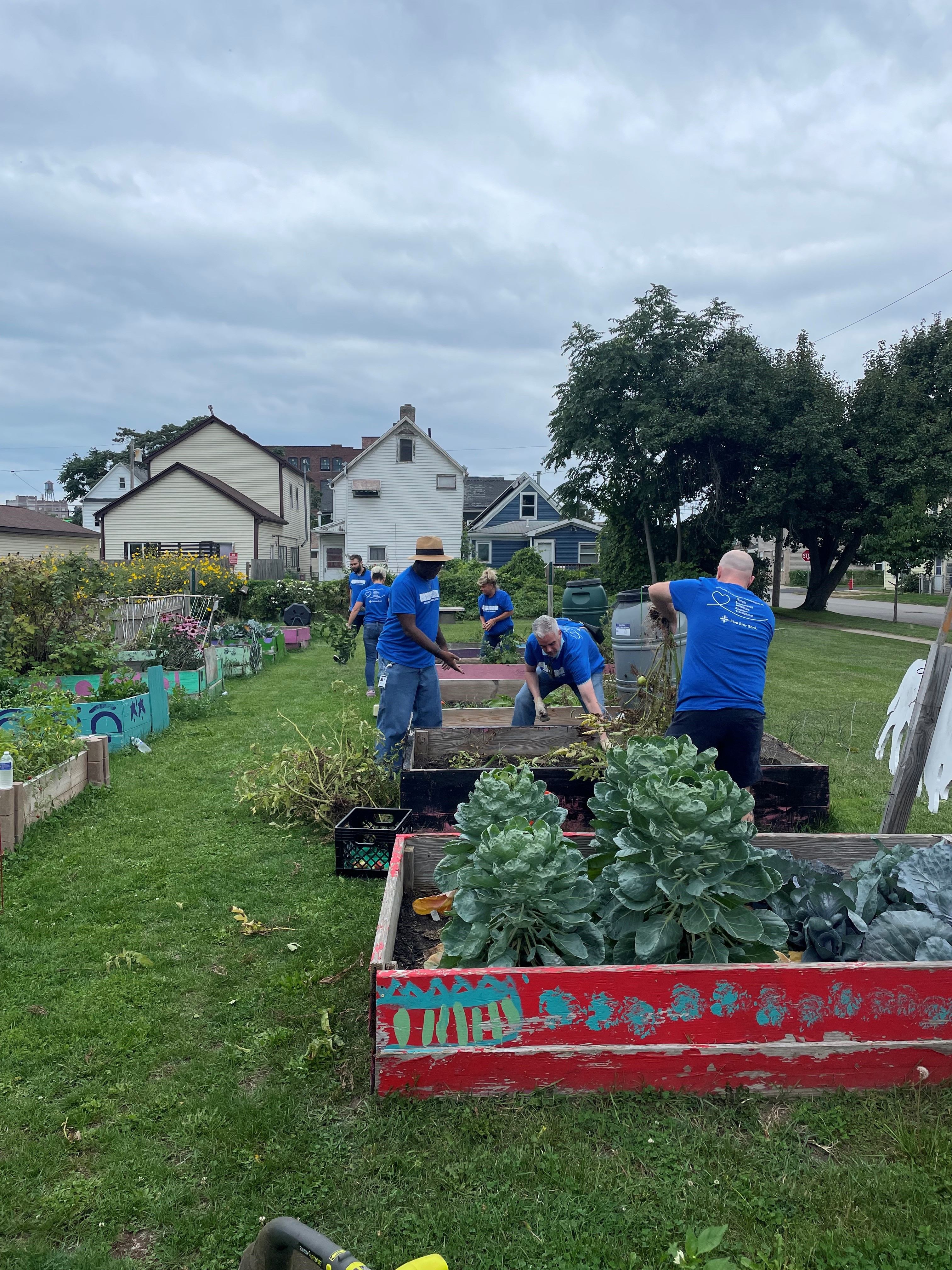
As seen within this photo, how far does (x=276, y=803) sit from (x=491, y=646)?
674cm

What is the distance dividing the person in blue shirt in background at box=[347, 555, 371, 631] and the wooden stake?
8.07 metres

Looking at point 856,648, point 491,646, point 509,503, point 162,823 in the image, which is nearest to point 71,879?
point 162,823

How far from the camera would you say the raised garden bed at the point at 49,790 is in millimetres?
4852

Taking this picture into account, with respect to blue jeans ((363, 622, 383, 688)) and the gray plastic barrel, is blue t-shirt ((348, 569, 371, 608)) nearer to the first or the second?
blue jeans ((363, 622, 383, 688))

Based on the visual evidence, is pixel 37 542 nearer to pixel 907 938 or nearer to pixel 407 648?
pixel 407 648

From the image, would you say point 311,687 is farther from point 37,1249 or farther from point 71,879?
point 37,1249

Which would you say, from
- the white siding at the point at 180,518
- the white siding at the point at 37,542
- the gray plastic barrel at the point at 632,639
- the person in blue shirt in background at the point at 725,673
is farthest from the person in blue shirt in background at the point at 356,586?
the white siding at the point at 37,542

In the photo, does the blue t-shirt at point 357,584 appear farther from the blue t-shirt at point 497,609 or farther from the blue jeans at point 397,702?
the blue jeans at point 397,702

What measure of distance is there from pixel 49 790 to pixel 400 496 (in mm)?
30421

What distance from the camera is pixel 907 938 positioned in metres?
2.87

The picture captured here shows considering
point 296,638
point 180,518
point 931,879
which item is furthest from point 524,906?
point 180,518

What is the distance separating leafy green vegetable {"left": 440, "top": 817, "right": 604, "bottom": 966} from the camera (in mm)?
2701

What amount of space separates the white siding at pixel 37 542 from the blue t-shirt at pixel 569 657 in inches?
1182

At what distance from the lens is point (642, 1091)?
2607 millimetres
